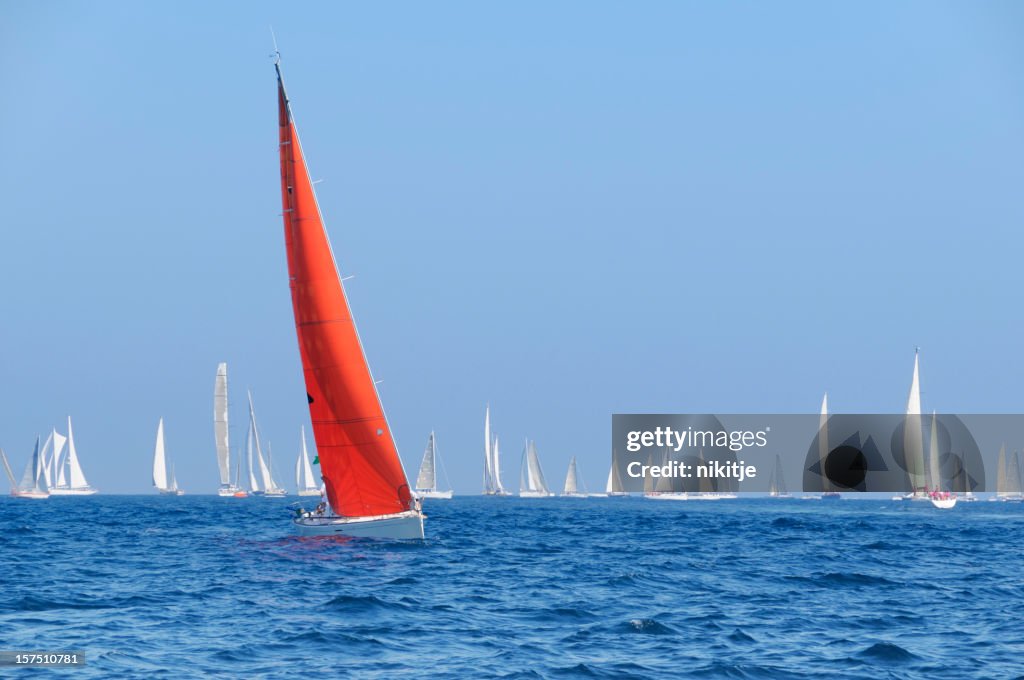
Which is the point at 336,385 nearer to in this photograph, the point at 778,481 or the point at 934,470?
the point at 934,470

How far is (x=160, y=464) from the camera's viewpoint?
570 feet

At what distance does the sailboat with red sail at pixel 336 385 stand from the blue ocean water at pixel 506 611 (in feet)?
3.15

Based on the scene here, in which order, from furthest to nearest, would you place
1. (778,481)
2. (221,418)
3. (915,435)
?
(778,481) → (221,418) → (915,435)

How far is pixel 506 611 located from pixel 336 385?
14.6 metres

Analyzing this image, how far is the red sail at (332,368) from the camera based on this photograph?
36.5m

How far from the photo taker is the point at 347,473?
3734 cm

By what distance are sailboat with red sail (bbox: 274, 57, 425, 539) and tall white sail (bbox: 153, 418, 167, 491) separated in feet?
446

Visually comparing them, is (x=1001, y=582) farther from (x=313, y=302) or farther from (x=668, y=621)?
(x=313, y=302)

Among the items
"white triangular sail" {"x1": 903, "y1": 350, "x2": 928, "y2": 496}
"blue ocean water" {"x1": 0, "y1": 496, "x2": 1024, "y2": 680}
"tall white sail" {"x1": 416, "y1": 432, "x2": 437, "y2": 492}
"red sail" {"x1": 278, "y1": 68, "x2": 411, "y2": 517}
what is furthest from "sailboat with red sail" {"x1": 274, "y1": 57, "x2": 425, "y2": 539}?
"tall white sail" {"x1": 416, "y1": 432, "x2": 437, "y2": 492}

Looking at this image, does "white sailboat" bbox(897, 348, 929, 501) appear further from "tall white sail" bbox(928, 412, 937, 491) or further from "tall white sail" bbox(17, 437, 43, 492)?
"tall white sail" bbox(17, 437, 43, 492)

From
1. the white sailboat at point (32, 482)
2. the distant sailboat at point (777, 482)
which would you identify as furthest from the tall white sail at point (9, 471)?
the distant sailboat at point (777, 482)

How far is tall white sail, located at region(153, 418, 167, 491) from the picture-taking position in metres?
169

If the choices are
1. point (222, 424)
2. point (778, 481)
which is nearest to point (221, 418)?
point (222, 424)

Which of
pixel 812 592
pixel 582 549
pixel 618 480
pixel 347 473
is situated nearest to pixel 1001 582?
pixel 812 592
